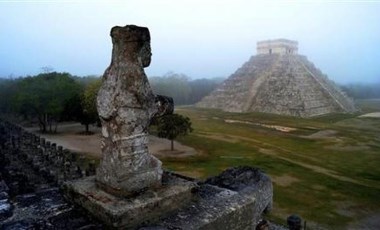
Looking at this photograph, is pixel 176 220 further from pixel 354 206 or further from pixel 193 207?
pixel 354 206

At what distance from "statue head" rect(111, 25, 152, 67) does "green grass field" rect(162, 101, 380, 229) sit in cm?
977

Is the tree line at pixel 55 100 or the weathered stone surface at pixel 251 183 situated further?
the tree line at pixel 55 100

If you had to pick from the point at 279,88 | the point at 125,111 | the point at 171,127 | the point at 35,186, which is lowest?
the point at 35,186

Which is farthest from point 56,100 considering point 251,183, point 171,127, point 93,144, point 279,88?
point 279,88

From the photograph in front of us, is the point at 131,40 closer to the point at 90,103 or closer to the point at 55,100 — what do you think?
the point at 90,103

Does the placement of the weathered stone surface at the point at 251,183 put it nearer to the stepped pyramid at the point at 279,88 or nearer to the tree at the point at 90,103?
the tree at the point at 90,103

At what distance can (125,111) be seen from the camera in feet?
10.3

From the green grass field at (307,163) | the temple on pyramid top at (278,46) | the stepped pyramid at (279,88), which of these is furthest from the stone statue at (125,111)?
the temple on pyramid top at (278,46)

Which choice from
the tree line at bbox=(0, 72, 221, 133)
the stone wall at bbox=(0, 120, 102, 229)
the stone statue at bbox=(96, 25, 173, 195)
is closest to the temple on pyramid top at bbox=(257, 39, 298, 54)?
the tree line at bbox=(0, 72, 221, 133)

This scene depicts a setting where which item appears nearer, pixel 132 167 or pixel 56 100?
pixel 132 167

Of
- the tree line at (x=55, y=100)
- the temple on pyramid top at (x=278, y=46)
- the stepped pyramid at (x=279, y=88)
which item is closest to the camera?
the tree line at (x=55, y=100)

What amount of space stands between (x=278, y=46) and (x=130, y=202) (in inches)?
2870

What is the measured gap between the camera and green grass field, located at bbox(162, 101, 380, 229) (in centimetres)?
1330

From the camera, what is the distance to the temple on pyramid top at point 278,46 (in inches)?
2810
